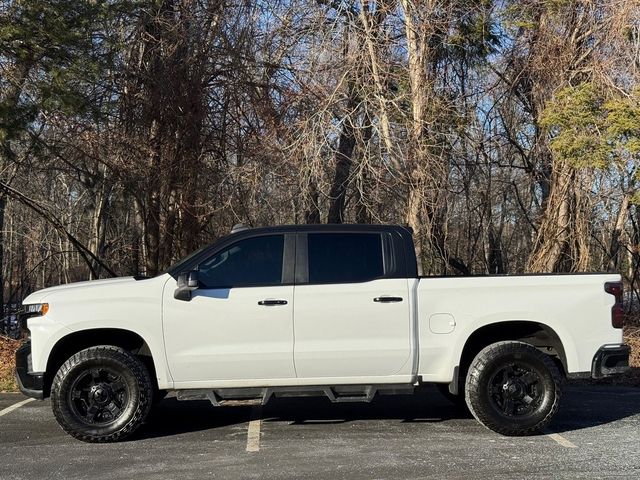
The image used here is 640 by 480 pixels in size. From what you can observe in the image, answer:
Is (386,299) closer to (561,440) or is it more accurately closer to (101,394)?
(561,440)

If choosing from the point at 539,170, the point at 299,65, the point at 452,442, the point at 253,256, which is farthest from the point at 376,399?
the point at 539,170

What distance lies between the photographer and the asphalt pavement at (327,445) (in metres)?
5.84

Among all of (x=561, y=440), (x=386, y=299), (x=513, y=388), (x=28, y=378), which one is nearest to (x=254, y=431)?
(x=386, y=299)

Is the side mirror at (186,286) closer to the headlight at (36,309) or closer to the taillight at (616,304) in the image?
the headlight at (36,309)

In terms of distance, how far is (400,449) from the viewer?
255 inches

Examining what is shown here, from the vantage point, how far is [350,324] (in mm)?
6773

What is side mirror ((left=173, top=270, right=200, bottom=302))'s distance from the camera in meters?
6.68

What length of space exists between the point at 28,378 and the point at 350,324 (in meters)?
2.95

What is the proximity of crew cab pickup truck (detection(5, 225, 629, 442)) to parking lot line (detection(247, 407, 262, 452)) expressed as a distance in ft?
1.27

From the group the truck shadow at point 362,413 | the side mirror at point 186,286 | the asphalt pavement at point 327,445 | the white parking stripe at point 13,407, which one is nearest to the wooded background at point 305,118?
the white parking stripe at point 13,407

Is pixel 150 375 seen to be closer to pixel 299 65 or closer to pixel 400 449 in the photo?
pixel 400 449

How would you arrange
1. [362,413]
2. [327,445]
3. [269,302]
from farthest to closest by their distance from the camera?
[362,413]
[269,302]
[327,445]

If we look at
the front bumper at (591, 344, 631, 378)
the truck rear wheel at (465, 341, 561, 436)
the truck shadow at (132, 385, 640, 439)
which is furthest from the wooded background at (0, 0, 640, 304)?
the truck rear wheel at (465, 341, 561, 436)

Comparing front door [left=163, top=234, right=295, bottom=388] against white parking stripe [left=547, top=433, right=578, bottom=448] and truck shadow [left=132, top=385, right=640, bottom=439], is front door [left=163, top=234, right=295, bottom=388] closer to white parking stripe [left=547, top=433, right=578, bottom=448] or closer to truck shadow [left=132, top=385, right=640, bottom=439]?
truck shadow [left=132, top=385, right=640, bottom=439]
